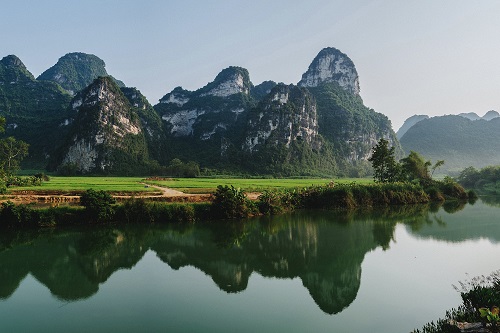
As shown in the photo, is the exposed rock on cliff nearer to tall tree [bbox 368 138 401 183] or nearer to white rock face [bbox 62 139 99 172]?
white rock face [bbox 62 139 99 172]

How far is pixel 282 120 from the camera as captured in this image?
95500 mm

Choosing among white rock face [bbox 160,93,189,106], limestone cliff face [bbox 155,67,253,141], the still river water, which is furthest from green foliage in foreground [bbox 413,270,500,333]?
white rock face [bbox 160,93,189,106]

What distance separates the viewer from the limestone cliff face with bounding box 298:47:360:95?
136500mm

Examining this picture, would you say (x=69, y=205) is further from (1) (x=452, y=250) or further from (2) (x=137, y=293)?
(1) (x=452, y=250)

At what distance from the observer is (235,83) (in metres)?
129

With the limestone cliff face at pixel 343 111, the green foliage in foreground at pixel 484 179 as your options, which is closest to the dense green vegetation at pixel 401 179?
the green foliage in foreground at pixel 484 179

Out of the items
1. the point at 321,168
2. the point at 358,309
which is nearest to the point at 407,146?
the point at 321,168

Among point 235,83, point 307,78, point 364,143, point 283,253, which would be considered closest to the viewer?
point 283,253

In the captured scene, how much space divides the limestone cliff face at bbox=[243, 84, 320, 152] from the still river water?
7082 cm

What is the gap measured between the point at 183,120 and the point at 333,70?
212 ft

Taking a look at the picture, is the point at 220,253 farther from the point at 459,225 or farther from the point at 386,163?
the point at 386,163

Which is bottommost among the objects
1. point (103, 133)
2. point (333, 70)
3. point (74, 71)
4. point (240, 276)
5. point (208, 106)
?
point (240, 276)

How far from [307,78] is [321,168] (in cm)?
5766

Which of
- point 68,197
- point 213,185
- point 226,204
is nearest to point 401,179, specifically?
point 213,185
